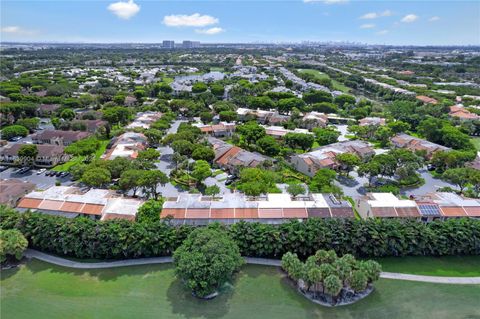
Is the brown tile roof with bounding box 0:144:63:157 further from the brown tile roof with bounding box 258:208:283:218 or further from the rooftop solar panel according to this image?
the rooftop solar panel

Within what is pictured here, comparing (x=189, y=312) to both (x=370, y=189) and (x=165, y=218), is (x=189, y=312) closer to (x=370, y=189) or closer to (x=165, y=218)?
(x=165, y=218)

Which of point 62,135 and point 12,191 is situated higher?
point 62,135

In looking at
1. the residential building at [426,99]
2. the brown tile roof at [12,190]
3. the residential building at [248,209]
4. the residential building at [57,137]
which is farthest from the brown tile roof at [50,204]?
the residential building at [426,99]

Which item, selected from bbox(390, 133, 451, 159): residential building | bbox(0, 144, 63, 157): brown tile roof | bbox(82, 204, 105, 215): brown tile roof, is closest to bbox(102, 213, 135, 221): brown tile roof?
bbox(82, 204, 105, 215): brown tile roof

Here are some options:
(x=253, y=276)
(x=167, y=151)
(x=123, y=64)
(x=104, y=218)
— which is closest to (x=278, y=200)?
(x=253, y=276)

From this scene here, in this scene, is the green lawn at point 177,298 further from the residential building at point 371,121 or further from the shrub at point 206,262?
the residential building at point 371,121

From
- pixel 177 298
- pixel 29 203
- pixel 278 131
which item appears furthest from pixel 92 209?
pixel 278 131

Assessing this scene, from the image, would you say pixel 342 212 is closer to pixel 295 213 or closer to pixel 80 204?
pixel 295 213
